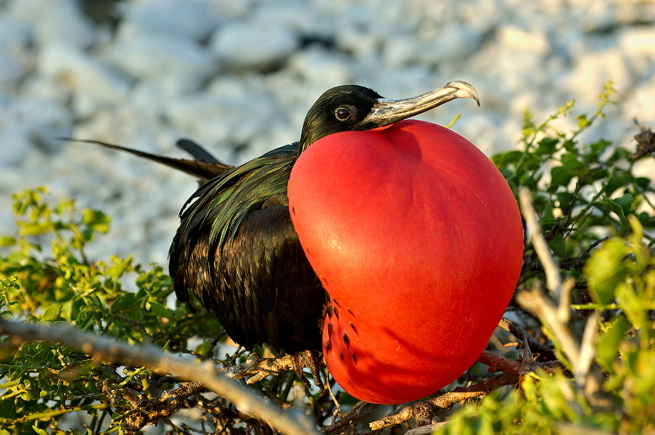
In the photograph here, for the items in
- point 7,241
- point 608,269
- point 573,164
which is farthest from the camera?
point 7,241

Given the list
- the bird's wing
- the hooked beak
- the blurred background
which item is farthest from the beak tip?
the blurred background

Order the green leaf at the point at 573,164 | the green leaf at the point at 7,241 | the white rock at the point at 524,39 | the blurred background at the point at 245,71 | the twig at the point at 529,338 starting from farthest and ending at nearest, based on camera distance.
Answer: the white rock at the point at 524,39 < the blurred background at the point at 245,71 < the green leaf at the point at 7,241 < the green leaf at the point at 573,164 < the twig at the point at 529,338

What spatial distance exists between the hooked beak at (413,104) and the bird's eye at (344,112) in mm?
24

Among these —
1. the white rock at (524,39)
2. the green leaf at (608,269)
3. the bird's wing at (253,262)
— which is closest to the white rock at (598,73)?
the white rock at (524,39)

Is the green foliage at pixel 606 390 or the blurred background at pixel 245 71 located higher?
the green foliage at pixel 606 390

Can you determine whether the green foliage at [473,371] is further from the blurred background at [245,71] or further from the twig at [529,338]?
the blurred background at [245,71]

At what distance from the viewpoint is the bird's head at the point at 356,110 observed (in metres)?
1.05

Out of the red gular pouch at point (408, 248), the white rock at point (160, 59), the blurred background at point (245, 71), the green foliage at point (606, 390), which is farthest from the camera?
the white rock at point (160, 59)

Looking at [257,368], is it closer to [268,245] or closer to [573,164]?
[268,245]

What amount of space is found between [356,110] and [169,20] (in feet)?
6.25

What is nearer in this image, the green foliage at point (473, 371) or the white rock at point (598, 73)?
the green foliage at point (473, 371)

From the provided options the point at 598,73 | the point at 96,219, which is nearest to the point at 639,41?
the point at 598,73

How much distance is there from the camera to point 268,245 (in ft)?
3.47

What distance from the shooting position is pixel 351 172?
0.88 meters
